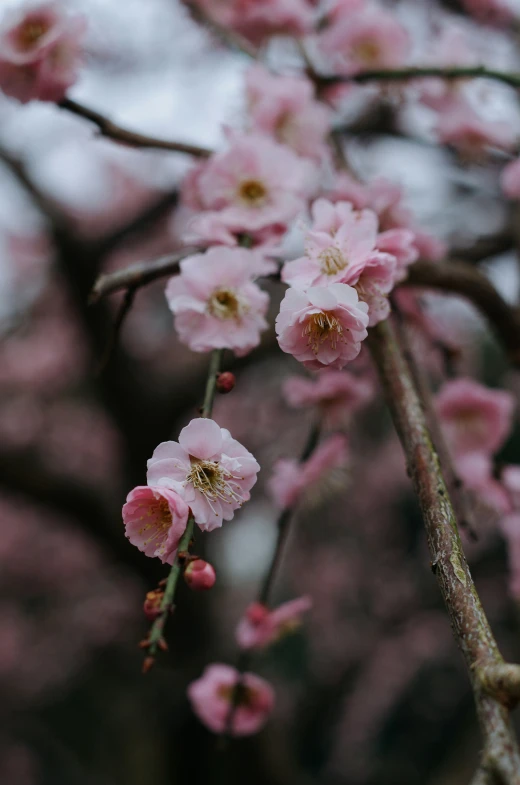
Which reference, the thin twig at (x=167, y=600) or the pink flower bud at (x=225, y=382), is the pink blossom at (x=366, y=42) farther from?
the thin twig at (x=167, y=600)

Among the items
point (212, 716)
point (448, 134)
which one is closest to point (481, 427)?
point (448, 134)

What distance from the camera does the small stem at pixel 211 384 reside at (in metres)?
0.68

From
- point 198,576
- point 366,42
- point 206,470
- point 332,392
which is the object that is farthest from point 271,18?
point 198,576

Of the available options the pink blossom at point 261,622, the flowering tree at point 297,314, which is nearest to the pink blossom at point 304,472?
the flowering tree at point 297,314

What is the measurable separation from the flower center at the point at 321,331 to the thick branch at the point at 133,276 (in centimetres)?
31

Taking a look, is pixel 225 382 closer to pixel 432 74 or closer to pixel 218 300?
pixel 218 300

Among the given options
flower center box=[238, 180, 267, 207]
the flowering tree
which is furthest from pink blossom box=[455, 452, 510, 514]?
flower center box=[238, 180, 267, 207]

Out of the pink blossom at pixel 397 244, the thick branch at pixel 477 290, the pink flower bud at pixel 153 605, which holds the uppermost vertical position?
the pink blossom at pixel 397 244

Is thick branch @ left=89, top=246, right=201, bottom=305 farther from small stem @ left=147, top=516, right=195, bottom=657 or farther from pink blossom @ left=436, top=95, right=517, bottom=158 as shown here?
pink blossom @ left=436, top=95, right=517, bottom=158

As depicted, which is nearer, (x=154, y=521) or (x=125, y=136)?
(x=154, y=521)

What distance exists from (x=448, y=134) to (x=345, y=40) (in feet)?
1.11

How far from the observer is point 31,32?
1.10m

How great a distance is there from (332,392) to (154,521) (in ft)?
2.36

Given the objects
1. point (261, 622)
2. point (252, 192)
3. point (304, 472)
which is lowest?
point (261, 622)
